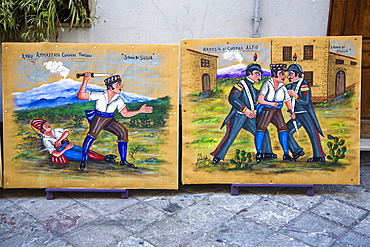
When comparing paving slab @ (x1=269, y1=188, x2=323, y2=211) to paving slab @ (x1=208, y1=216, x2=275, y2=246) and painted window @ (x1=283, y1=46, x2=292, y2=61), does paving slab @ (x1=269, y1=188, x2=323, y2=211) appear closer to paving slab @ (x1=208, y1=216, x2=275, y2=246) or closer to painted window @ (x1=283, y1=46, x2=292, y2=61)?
paving slab @ (x1=208, y1=216, x2=275, y2=246)

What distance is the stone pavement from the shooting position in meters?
2.96

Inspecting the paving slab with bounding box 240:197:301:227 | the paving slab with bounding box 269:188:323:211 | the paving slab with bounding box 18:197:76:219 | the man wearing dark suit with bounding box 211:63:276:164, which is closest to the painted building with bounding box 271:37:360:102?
the man wearing dark suit with bounding box 211:63:276:164

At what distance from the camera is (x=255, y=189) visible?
387 centimetres

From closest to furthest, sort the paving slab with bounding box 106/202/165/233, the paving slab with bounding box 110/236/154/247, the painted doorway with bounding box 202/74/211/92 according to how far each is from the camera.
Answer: the paving slab with bounding box 110/236/154/247 → the paving slab with bounding box 106/202/165/233 → the painted doorway with bounding box 202/74/211/92

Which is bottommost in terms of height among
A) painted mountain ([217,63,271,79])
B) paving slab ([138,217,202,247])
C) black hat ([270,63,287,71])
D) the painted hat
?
paving slab ([138,217,202,247])

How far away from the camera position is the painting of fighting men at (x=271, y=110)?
11.7ft

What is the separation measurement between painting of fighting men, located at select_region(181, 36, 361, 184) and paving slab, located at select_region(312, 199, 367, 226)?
0.23 metres

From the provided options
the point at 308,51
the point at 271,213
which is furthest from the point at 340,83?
the point at 271,213

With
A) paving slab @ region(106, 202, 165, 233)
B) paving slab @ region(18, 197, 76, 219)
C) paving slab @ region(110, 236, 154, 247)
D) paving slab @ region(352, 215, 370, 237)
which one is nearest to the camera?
paving slab @ region(110, 236, 154, 247)

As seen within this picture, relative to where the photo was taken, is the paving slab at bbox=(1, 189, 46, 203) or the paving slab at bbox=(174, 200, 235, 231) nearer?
the paving slab at bbox=(174, 200, 235, 231)

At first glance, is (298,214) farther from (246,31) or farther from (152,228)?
(246,31)

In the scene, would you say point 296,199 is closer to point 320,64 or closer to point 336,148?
point 336,148

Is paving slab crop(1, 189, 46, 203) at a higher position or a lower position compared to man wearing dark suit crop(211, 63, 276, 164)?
lower

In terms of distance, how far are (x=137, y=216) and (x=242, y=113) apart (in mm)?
1306
